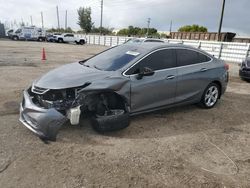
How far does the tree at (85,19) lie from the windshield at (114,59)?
66.2 meters

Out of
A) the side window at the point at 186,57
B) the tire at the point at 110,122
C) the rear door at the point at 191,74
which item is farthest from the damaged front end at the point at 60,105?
the side window at the point at 186,57

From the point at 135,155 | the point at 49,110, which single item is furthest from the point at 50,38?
the point at 135,155

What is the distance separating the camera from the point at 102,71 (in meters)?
4.28

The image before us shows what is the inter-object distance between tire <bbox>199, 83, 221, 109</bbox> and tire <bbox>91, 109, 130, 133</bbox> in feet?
7.90

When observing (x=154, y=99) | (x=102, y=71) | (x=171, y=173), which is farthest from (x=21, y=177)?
(x=154, y=99)

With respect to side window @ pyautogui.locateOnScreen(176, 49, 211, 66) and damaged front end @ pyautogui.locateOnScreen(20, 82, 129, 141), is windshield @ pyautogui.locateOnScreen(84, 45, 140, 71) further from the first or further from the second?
side window @ pyautogui.locateOnScreen(176, 49, 211, 66)

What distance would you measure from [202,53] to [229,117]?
1.62 metres

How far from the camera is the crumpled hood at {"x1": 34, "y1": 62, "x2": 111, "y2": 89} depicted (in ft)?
12.5

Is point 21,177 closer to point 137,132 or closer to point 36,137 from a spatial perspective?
point 36,137

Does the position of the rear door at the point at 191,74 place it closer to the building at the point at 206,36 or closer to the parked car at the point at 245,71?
the parked car at the point at 245,71

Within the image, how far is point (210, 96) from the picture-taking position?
5.75m

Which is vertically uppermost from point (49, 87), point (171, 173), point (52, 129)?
point (49, 87)

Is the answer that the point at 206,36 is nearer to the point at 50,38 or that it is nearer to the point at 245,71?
the point at 245,71

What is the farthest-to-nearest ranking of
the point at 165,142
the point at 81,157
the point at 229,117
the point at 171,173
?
the point at 229,117 → the point at 165,142 → the point at 81,157 → the point at 171,173
